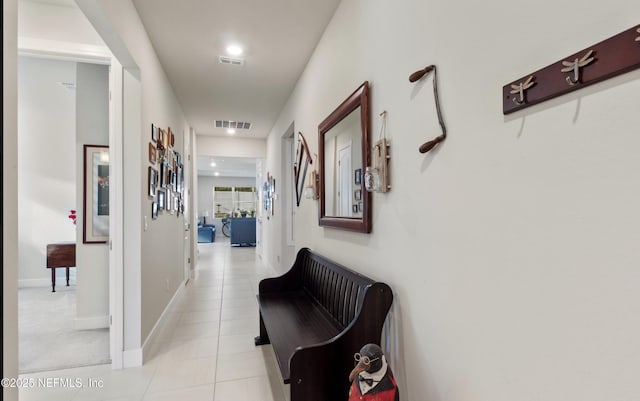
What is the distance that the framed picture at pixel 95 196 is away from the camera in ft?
10.7

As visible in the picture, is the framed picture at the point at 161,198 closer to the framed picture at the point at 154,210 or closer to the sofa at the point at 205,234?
the framed picture at the point at 154,210

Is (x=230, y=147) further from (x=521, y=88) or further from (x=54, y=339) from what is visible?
(x=521, y=88)

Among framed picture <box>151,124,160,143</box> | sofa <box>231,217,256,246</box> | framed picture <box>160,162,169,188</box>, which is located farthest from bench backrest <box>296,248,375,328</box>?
sofa <box>231,217,256,246</box>

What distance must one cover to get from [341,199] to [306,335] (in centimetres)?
100

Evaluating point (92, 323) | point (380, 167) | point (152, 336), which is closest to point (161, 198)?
point (152, 336)

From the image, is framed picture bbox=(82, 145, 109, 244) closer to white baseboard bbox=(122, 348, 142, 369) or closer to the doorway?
the doorway

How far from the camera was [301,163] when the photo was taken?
3.80m

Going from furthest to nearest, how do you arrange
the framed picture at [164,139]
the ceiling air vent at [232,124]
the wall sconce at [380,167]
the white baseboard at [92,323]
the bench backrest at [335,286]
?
1. the ceiling air vent at [232,124]
2. the framed picture at [164,139]
3. the white baseboard at [92,323]
4. the bench backrest at [335,286]
5. the wall sconce at [380,167]

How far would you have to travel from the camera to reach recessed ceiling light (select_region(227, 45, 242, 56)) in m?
3.09

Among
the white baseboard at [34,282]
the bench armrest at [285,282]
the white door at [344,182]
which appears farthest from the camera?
the white baseboard at [34,282]

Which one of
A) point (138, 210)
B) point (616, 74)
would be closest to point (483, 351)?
point (616, 74)

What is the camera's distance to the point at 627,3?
69 cm

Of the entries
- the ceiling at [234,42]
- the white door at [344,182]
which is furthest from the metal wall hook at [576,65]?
the ceiling at [234,42]

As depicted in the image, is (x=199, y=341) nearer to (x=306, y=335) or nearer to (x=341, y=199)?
(x=306, y=335)
